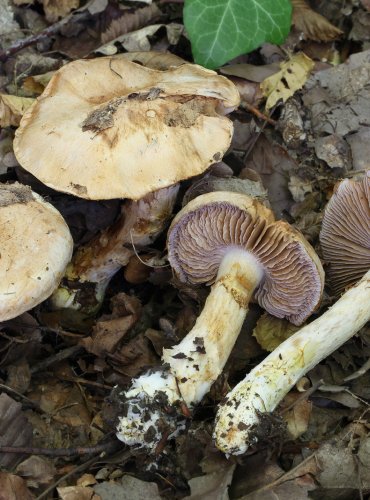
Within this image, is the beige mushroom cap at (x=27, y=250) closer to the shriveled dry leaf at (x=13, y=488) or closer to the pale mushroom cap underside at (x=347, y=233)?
the shriveled dry leaf at (x=13, y=488)

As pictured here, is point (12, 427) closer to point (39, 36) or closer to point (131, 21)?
point (39, 36)

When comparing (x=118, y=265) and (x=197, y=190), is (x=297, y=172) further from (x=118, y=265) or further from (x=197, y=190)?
(x=118, y=265)

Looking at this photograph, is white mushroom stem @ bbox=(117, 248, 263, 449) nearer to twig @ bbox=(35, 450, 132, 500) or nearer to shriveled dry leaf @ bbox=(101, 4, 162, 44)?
twig @ bbox=(35, 450, 132, 500)

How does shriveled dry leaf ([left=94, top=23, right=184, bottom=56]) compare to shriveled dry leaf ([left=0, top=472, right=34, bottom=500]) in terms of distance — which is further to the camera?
shriveled dry leaf ([left=94, top=23, right=184, bottom=56])

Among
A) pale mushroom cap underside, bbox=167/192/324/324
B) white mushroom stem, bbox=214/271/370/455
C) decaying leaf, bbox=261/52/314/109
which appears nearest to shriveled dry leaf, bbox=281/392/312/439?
white mushroom stem, bbox=214/271/370/455

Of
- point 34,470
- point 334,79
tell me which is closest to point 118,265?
point 34,470

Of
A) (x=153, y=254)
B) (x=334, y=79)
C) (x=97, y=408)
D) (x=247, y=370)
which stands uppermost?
(x=334, y=79)

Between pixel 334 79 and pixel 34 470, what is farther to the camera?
pixel 334 79
